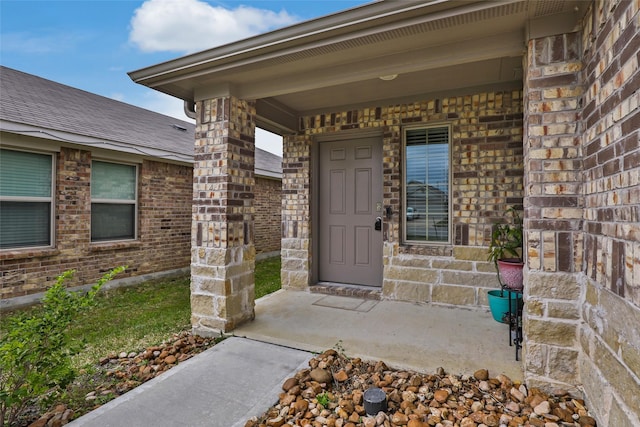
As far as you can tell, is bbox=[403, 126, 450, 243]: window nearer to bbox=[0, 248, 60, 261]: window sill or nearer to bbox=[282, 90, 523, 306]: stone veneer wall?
bbox=[282, 90, 523, 306]: stone veneer wall

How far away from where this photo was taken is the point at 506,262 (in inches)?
104

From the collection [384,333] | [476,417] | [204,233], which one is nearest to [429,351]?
[384,333]

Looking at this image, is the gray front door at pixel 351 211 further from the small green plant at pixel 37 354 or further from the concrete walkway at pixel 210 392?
the small green plant at pixel 37 354

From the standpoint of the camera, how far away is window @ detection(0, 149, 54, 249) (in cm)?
399

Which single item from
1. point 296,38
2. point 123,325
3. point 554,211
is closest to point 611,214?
point 554,211

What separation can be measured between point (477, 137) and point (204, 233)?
3.03 meters

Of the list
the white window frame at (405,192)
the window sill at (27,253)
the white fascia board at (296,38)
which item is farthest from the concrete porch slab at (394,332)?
the window sill at (27,253)

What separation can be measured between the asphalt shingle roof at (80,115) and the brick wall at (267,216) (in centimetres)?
210

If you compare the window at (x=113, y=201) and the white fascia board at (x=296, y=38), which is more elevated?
the white fascia board at (x=296, y=38)

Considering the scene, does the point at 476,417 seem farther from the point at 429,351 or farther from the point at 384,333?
the point at 384,333

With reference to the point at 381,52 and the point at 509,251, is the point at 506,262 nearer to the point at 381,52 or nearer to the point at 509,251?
the point at 509,251

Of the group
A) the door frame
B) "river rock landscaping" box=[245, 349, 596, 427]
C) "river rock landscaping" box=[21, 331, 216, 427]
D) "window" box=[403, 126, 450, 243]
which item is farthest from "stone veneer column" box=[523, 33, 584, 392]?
the door frame

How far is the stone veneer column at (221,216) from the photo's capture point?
9.56 feet

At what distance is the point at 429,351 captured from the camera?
2494 mm
